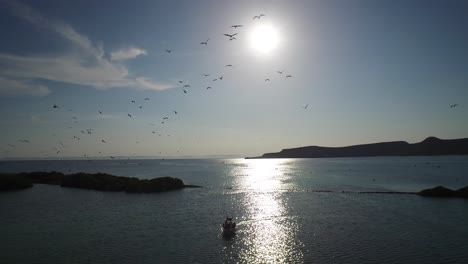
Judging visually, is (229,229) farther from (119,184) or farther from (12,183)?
(12,183)

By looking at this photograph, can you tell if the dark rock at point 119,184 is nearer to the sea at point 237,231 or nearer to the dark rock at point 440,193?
the sea at point 237,231

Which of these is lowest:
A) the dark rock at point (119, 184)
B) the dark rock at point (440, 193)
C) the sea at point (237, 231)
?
the sea at point (237, 231)

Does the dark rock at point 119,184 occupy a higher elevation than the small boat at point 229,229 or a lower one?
higher

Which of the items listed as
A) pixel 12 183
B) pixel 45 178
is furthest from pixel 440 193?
pixel 45 178

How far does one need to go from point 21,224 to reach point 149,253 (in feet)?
77.5

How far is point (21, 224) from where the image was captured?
146ft

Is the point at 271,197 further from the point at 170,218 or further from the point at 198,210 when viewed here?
the point at 170,218

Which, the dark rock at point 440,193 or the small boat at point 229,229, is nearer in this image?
the small boat at point 229,229

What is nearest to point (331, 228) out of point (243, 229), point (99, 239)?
point (243, 229)

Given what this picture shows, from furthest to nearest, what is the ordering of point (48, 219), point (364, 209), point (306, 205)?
point (306, 205), point (364, 209), point (48, 219)

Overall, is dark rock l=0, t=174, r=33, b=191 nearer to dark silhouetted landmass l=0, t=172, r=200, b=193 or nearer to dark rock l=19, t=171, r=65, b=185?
dark silhouetted landmass l=0, t=172, r=200, b=193

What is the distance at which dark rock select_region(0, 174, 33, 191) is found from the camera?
3201 inches

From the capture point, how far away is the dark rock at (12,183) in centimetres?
8129

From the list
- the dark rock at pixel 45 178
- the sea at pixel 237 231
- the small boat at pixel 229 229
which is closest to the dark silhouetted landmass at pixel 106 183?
the dark rock at pixel 45 178
